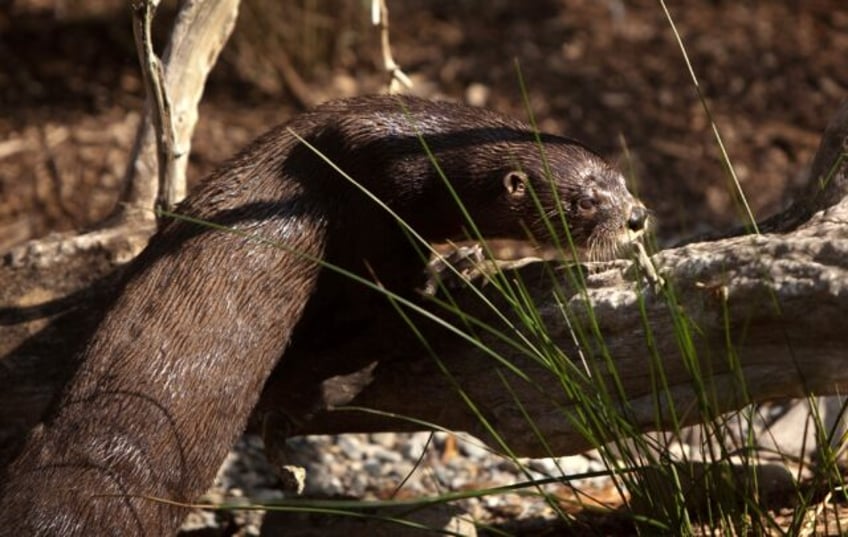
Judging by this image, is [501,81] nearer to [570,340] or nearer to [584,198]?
[584,198]

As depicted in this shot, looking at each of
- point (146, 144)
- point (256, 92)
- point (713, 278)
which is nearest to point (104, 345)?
point (146, 144)

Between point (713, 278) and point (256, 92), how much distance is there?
3997 mm

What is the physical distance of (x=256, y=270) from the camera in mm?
3303

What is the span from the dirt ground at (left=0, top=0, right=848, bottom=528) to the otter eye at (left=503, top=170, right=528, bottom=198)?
2.52 metres

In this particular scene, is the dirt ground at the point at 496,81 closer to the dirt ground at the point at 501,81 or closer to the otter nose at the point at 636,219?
the dirt ground at the point at 501,81

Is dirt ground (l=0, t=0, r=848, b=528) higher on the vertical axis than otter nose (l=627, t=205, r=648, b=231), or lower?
lower

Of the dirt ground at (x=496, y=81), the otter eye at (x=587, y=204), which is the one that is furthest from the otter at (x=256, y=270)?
the dirt ground at (x=496, y=81)

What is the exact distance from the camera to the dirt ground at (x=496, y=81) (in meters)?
6.12

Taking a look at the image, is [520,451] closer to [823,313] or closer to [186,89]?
[823,313]

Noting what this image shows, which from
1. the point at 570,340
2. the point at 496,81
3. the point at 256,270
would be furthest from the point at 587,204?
the point at 496,81

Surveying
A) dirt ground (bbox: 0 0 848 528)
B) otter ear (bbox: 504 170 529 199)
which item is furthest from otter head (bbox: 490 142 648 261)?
dirt ground (bbox: 0 0 848 528)

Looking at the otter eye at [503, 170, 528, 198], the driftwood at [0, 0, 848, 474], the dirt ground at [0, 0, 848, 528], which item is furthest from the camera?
the dirt ground at [0, 0, 848, 528]

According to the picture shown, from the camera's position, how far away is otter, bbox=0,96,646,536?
3.12m

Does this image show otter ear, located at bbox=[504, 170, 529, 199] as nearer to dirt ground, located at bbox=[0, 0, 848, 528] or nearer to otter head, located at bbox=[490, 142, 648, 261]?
otter head, located at bbox=[490, 142, 648, 261]
